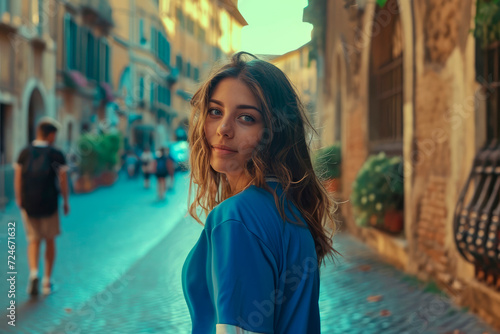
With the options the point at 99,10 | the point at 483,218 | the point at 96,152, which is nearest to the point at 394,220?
the point at 483,218

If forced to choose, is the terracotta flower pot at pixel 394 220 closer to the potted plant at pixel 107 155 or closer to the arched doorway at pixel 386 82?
the arched doorway at pixel 386 82

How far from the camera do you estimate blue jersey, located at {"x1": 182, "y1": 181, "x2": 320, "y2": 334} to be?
0.95 meters

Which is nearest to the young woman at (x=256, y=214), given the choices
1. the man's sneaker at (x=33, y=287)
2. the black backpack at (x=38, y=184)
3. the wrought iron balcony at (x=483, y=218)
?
the wrought iron balcony at (x=483, y=218)

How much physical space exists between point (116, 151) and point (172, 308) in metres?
11.6

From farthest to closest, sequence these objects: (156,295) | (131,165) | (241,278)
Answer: (131,165) < (156,295) < (241,278)

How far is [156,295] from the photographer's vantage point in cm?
462

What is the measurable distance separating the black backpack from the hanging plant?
367 centimetres

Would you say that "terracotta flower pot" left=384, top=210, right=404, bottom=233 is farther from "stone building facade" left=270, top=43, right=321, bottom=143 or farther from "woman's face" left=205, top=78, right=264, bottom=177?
"woman's face" left=205, top=78, right=264, bottom=177

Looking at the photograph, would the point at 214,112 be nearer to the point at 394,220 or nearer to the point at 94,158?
the point at 394,220

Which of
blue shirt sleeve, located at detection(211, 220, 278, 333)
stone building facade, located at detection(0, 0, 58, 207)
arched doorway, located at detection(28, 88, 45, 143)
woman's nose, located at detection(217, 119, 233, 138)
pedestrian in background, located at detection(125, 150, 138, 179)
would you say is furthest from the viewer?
pedestrian in background, located at detection(125, 150, 138, 179)

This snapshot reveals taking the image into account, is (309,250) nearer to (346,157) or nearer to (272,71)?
(272,71)

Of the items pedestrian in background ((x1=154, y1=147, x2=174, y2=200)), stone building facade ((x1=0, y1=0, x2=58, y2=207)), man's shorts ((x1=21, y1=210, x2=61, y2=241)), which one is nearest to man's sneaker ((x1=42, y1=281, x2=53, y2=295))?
man's shorts ((x1=21, y1=210, x2=61, y2=241))

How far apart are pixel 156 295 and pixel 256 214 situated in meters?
3.83

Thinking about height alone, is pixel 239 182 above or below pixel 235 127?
below
